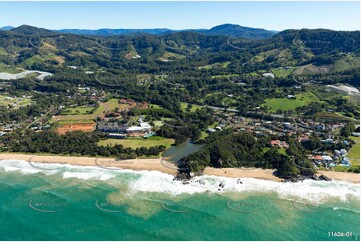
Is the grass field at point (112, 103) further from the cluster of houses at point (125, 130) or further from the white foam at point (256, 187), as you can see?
the white foam at point (256, 187)

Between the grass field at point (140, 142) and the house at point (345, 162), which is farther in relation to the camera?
the grass field at point (140, 142)

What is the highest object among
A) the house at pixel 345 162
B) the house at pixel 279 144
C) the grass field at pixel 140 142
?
the house at pixel 279 144

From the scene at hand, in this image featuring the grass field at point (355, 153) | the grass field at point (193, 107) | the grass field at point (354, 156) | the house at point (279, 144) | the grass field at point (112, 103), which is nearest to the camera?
the grass field at point (354, 156)

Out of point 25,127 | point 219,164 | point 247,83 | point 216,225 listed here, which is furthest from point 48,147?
point 247,83

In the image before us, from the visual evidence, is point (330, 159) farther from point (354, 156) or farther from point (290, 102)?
point (290, 102)

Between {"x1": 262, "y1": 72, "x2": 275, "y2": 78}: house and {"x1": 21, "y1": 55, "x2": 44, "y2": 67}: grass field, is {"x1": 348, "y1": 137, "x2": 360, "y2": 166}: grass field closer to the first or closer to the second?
{"x1": 262, "y1": 72, "x2": 275, "y2": 78}: house

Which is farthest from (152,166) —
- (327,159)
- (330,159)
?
(330,159)

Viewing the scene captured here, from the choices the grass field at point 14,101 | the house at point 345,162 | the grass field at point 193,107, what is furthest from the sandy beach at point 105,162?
the grass field at point 14,101
